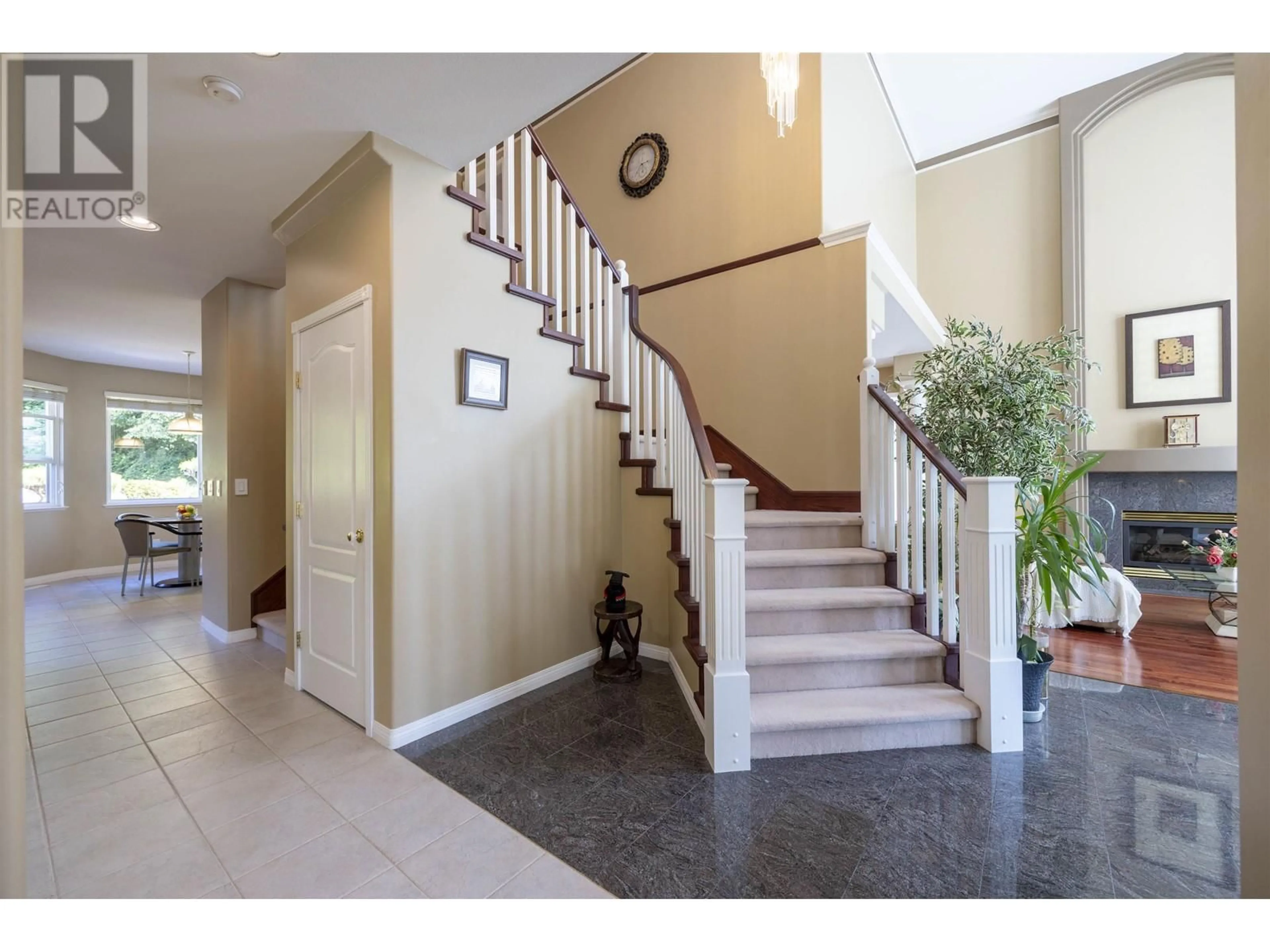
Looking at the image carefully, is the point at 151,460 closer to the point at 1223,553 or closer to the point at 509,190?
the point at 509,190

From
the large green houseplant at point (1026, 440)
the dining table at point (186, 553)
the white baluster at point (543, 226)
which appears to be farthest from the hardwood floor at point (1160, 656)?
the dining table at point (186, 553)

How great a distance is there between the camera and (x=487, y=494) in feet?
8.71

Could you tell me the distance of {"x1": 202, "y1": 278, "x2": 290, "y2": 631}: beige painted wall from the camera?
3.77 meters

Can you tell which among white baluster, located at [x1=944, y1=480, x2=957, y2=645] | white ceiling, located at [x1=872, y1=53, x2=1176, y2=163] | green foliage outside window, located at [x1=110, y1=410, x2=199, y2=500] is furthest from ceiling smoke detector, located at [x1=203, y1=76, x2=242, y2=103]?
green foliage outside window, located at [x1=110, y1=410, x2=199, y2=500]

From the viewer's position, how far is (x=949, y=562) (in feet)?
7.89

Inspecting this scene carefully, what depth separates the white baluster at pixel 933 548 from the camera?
2516 mm

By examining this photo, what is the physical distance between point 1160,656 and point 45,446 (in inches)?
442

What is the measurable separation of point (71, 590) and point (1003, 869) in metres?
8.49

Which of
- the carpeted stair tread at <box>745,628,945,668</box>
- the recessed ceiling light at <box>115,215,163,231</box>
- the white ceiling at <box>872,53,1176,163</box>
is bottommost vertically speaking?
the carpeted stair tread at <box>745,628,945,668</box>

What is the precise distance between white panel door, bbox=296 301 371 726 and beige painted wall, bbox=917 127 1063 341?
22.5ft

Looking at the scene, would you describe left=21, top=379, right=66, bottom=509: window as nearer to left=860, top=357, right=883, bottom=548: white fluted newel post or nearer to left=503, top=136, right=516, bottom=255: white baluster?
left=503, top=136, right=516, bottom=255: white baluster

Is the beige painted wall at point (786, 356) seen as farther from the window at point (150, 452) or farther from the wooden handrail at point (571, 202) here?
the window at point (150, 452)

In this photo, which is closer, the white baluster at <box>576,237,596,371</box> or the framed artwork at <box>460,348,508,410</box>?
the framed artwork at <box>460,348,508,410</box>

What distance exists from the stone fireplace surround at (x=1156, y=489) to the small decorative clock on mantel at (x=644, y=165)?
545 centimetres
